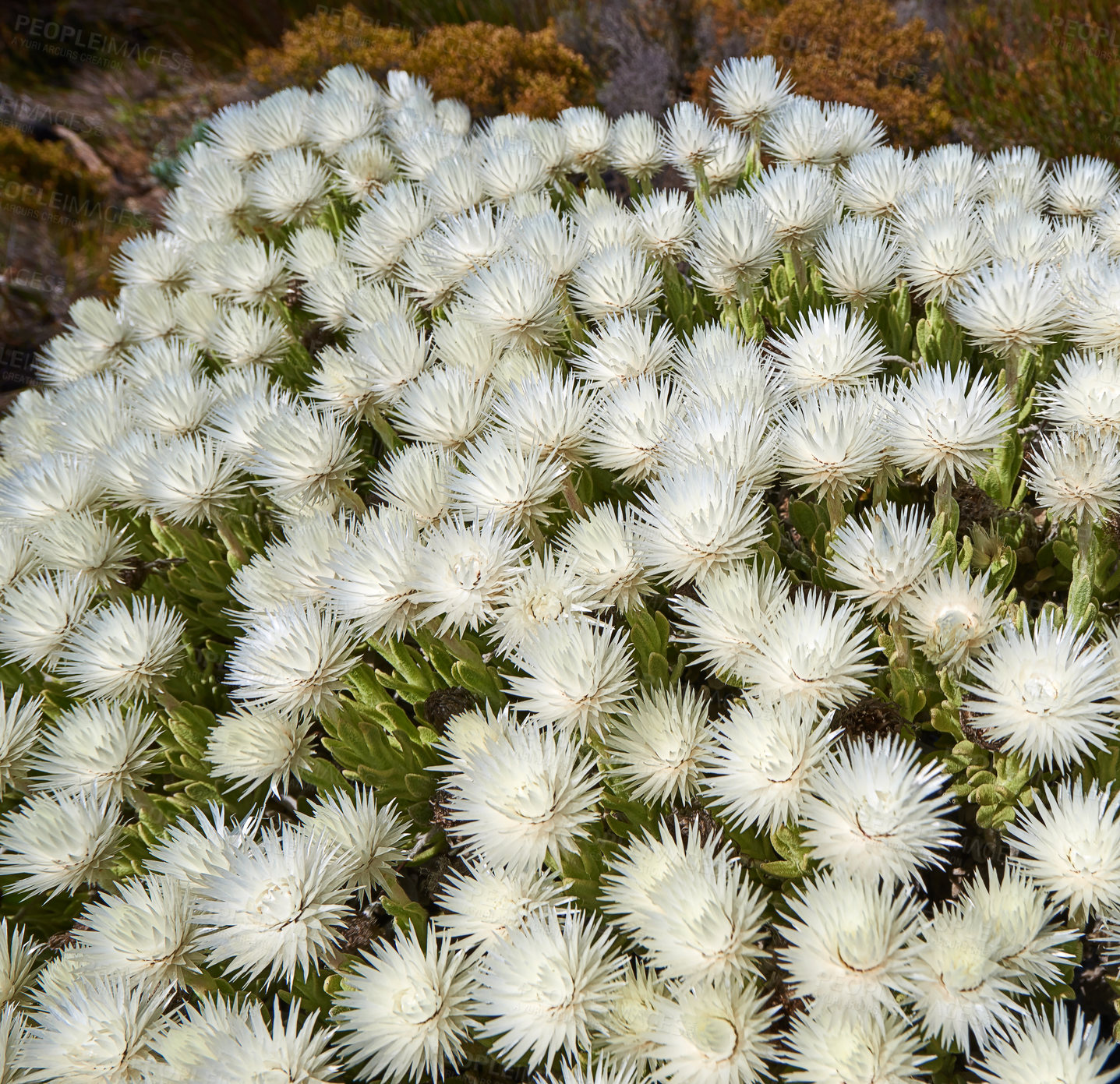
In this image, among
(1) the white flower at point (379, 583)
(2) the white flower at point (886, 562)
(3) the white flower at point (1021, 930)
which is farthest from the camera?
(1) the white flower at point (379, 583)

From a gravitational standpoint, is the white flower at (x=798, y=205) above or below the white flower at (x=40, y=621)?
above

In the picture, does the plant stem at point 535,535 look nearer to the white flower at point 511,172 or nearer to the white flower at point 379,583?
the white flower at point 379,583

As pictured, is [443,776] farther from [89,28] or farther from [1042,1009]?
[89,28]

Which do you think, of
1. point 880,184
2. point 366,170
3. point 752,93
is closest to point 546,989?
point 880,184

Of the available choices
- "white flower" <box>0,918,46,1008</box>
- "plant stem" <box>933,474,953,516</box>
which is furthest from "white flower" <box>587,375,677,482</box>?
"white flower" <box>0,918,46,1008</box>

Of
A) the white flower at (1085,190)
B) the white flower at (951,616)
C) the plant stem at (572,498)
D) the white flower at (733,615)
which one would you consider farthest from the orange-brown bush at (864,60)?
the white flower at (733,615)

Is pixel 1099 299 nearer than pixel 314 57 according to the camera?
Yes

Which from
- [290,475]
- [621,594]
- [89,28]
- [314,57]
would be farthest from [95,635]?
[89,28]

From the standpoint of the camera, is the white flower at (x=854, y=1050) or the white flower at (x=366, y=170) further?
the white flower at (x=366, y=170)
